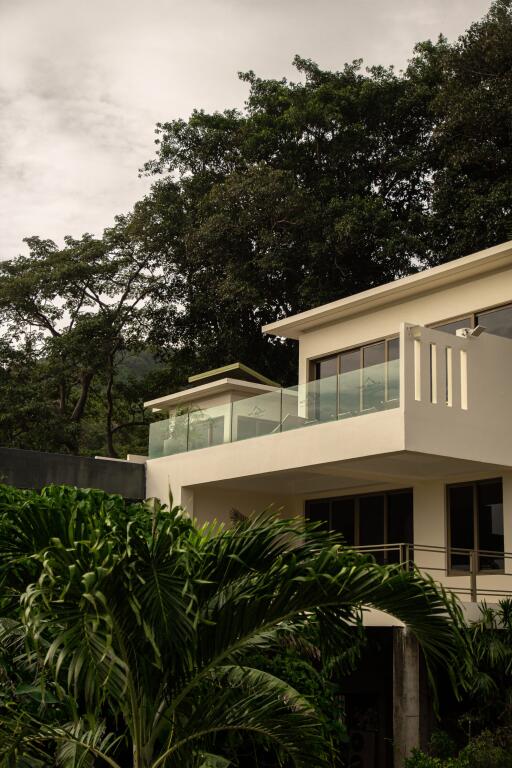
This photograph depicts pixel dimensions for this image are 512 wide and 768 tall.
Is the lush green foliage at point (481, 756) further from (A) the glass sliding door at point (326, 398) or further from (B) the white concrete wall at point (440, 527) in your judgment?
(A) the glass sliding door at point (326, 398)

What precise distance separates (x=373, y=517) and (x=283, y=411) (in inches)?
118

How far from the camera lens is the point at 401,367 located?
16.1 meters

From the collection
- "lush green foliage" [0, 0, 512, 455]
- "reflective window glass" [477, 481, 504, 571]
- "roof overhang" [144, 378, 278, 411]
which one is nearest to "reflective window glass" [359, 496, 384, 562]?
"reflective window glass" [477, 481, 504, 571]

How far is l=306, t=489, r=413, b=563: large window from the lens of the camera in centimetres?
1900

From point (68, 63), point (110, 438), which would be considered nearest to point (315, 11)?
point (68, 63)

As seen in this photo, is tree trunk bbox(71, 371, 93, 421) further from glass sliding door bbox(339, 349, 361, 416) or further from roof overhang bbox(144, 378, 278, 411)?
glass sliding door bbox(339, 349, 361, 416)

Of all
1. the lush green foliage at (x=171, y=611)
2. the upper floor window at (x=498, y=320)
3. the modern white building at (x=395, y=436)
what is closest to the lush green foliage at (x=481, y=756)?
the modern white building at (x=395, y=436)

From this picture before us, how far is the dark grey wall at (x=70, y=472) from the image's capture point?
20047mm

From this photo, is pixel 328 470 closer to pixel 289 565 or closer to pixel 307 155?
pixel 289 565

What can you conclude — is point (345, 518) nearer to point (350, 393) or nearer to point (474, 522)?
point (474, 522)

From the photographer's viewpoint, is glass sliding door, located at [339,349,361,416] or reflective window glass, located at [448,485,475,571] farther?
reflective window glass, located at [448,485,475,571]

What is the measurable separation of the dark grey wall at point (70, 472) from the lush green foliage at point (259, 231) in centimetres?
1174

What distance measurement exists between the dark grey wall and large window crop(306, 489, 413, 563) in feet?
13.5

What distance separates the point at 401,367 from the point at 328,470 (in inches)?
121
